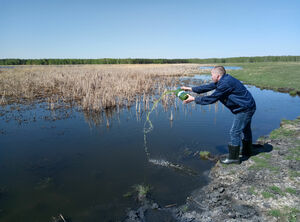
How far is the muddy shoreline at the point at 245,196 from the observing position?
11.4 feet

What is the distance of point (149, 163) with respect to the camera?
5809 mm

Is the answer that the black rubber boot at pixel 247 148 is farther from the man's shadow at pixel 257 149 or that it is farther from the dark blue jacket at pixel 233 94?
the dark blue jacket at pixel 233 94

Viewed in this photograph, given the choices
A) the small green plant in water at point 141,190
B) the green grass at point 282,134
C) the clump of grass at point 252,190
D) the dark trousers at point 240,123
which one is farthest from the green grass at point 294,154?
the small green plant in water at point 141,190

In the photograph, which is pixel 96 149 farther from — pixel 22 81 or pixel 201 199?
pixel 22 81

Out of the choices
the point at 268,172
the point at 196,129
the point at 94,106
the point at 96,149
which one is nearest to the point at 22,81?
the point at 94,106

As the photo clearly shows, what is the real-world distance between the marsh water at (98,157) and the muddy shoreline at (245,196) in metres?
0.35

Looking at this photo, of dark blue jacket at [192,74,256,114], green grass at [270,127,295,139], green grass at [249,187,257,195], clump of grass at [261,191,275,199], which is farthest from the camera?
green grass at [270,127,295,139]

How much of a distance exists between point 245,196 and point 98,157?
4386mm

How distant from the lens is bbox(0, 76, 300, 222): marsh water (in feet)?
13.9

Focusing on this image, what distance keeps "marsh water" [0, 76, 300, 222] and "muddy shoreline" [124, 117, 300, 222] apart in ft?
1.14

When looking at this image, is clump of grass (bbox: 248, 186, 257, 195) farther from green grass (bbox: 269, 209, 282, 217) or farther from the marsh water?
the marsh water

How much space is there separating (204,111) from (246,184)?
7474 millimetres

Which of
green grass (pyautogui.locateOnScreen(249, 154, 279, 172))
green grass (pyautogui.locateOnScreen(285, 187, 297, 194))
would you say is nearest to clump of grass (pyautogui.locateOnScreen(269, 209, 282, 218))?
green grass (pyautogui.locateOnScreen(285, 187, 297, 194))

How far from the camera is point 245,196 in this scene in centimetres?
394
